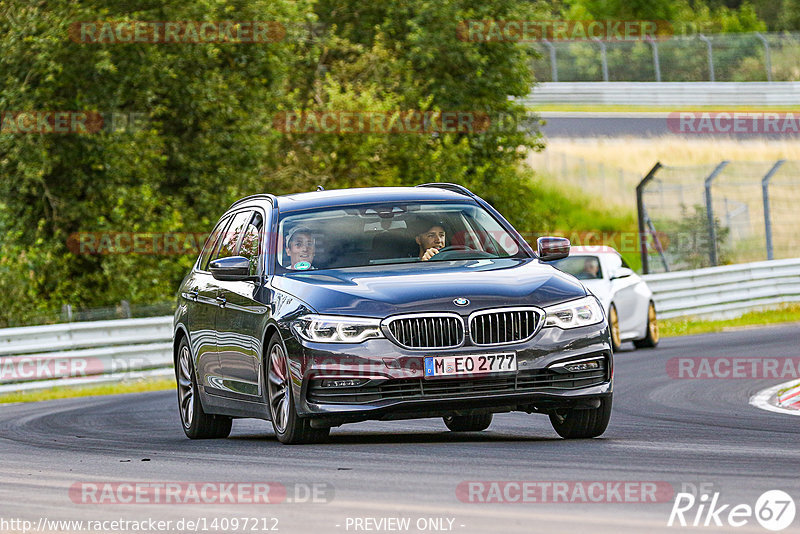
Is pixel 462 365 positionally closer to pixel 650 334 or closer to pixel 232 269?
pixel 232 269

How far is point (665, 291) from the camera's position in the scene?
1112 inches

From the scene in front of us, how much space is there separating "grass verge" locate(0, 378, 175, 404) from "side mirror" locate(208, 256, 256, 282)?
1002 centimetres

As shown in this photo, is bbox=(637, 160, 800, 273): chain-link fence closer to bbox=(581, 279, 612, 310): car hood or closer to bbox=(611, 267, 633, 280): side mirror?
bbox=(611, 267, 633, 280): side mirror

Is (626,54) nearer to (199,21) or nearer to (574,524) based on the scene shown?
(199,21)

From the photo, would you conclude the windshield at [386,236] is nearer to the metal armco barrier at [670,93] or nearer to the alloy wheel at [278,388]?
the alloy wheel at [278,388]

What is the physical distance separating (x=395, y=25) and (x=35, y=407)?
26.6 m

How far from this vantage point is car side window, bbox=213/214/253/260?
11.8 m

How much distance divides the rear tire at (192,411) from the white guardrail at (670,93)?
3976 cm

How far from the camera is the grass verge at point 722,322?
89.5 feet

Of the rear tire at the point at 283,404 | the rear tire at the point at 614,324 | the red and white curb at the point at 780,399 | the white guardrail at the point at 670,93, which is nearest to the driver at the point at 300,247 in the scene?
the rear tire at the point at 283,404

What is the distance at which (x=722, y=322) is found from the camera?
2858cm

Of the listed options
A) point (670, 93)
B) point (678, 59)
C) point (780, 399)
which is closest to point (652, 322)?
point (780, 399)

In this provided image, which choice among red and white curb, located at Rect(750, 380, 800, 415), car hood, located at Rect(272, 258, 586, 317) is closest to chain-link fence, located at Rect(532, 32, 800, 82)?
red and white curb, located at Rect(750, 380, 800, 415)

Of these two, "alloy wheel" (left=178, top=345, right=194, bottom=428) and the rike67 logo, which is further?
"alloy wheel" (left=178, top=345, right=194, bottom=428)
